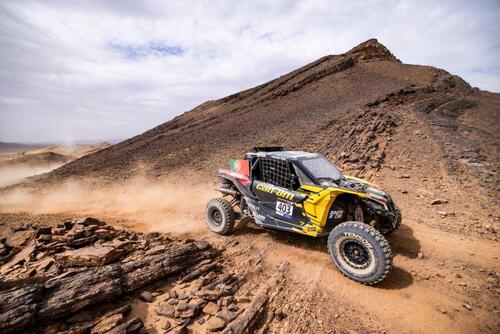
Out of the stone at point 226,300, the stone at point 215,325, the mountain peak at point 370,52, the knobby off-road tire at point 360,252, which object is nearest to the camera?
the stone at point 215,325

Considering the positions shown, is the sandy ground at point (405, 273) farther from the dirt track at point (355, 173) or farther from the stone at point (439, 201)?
the stone at point (439, 201)

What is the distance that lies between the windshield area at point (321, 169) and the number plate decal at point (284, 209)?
858 mm

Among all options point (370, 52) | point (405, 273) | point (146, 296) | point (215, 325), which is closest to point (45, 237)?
point (146, 296)

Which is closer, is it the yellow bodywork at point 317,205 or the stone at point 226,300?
the stone at point 226,300

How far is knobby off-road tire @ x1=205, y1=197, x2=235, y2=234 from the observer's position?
6266 millimetres

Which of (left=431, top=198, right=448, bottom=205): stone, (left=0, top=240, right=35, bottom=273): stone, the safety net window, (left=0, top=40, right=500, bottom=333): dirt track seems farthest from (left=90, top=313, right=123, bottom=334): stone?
(left=431, top=198, right=448, bottom=205): stone

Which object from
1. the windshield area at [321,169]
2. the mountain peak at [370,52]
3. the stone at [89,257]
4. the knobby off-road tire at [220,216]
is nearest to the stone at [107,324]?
the stone at [89,257]

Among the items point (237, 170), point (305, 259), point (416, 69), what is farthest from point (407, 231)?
point (416, 69)

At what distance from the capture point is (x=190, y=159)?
49.9ft

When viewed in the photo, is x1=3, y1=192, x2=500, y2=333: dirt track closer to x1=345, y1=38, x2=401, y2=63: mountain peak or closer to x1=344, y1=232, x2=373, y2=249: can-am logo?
x1=344, y1=232, x2=373, y2=249: can-am logo

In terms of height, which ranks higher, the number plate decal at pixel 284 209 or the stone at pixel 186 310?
the number plate decal at pixel 284 209

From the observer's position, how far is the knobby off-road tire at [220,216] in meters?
6.27

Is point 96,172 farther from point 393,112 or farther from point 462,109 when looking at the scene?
point 462,109

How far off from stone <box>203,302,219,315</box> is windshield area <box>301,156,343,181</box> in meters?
3.05
